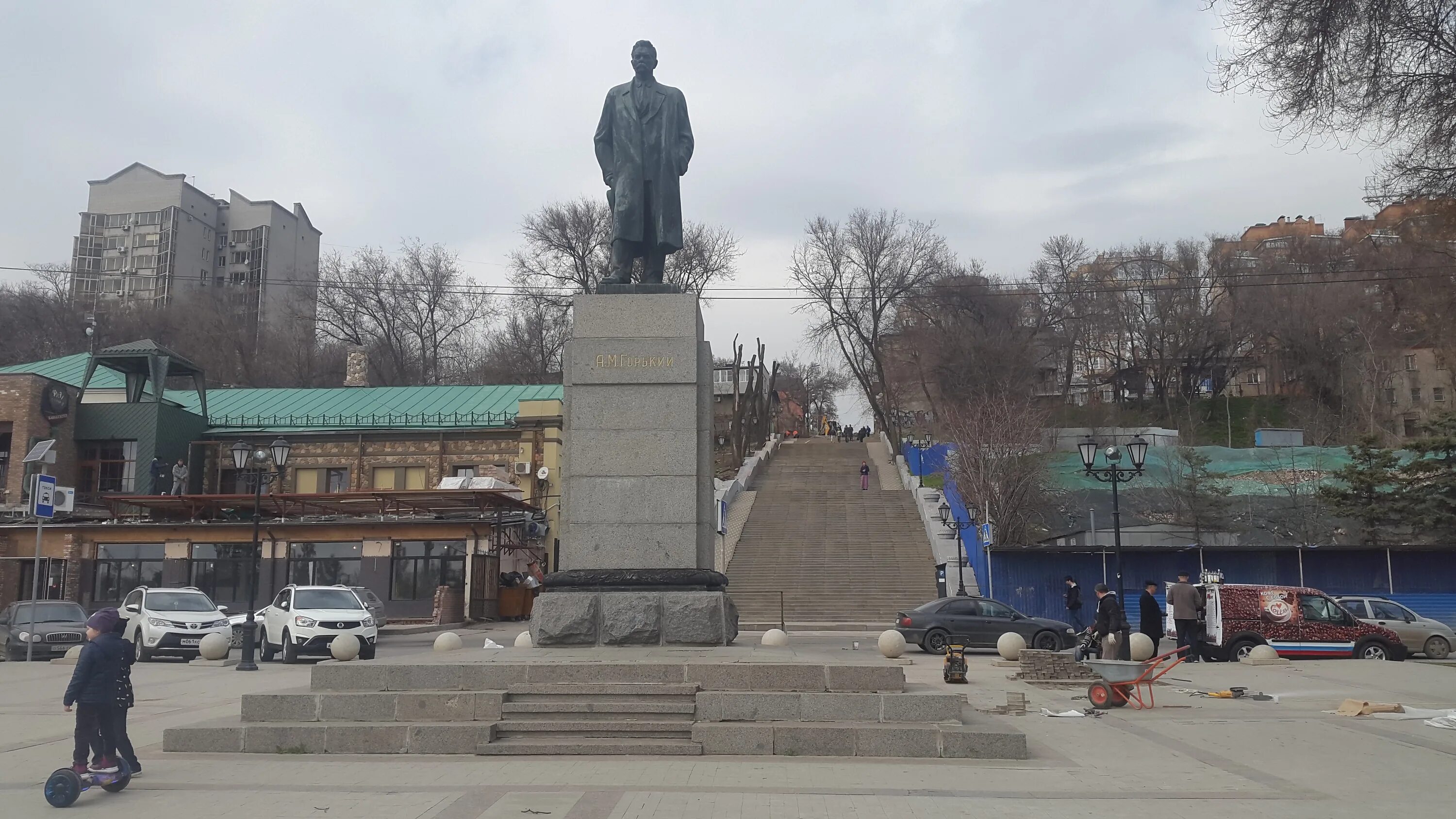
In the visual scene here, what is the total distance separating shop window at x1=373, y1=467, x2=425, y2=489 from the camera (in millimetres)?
40906

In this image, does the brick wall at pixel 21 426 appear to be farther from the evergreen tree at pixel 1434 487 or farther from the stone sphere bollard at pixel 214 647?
the evergreen tree at pixel 1434 487

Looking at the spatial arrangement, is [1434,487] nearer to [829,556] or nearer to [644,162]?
[829,556]

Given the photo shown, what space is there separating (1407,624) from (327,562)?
2969cm

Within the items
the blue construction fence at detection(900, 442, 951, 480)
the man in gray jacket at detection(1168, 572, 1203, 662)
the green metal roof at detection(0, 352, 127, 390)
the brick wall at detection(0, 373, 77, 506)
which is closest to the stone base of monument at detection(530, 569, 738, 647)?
the man in gray jacket at detection(1168, 572, 1203, 662)

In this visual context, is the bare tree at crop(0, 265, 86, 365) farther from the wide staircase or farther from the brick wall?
the wide staircase

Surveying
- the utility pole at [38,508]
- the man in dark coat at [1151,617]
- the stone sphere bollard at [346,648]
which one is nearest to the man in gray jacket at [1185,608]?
the man in dark coat at [1151,617]

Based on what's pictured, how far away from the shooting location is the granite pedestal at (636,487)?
11.5 metres

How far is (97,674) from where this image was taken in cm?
814

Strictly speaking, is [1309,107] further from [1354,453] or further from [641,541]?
[1354,453]

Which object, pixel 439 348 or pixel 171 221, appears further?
pixel 171 221

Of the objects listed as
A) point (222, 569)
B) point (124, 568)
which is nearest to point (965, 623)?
point (222, 569)

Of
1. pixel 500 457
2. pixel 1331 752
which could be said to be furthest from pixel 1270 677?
pixel 500 457

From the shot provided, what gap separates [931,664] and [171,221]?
95187mm

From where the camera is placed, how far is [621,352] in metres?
12.4
